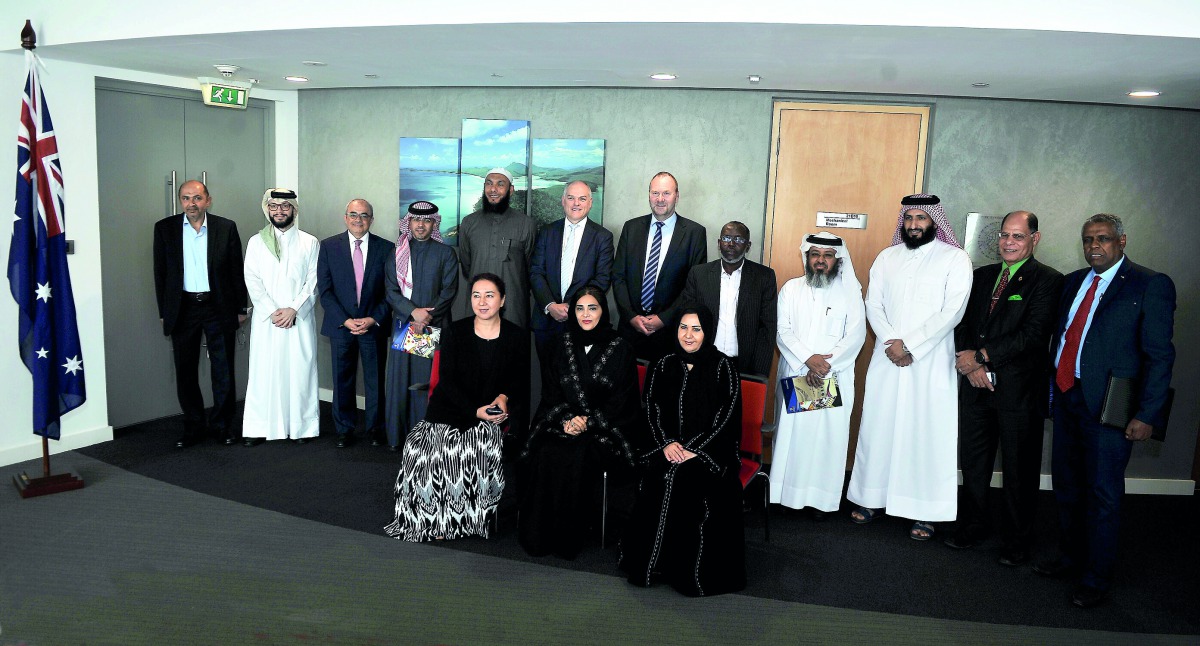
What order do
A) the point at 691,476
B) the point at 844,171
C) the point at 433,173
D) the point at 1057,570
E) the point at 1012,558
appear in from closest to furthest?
the point at 691,476 → the point at 1057,570 → the point at 1012,558 → the point at 844,171 → the point at 433,173

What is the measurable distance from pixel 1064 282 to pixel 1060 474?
101 centimetres

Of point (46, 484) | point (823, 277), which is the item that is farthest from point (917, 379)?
point (46, 484)

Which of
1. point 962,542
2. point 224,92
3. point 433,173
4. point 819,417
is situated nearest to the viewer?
point 962,542

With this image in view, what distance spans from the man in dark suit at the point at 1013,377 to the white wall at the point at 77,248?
5.71 metres

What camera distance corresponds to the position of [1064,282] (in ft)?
15.0

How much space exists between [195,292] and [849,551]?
4663mm

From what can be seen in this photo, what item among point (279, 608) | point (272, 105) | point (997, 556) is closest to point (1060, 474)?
point (997, 556)

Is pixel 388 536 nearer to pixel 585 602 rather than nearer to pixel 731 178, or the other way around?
pixel 585 602

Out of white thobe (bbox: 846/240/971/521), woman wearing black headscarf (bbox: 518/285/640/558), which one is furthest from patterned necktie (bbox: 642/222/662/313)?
white thobe (bbox: 846/240/971/521)

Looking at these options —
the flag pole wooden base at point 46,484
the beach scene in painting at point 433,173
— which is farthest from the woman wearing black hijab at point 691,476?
the flag pole wooden base at point 46,484

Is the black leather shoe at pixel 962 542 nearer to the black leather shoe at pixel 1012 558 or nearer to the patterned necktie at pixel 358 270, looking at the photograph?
the black leather shoe at pixel 1012 558

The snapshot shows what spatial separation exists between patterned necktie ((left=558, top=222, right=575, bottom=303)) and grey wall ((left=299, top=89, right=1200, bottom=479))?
60 cm

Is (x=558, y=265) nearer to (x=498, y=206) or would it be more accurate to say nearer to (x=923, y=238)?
(x=498, y=206)

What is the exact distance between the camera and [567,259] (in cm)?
596
